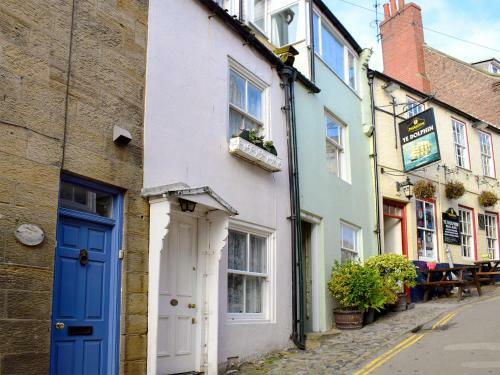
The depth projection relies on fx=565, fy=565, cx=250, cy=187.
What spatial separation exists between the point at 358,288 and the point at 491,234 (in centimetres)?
1049

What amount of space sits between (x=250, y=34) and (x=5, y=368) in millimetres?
7080

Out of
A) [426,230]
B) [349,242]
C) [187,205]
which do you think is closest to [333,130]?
[349,242]

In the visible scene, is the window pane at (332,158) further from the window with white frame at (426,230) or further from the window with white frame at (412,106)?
the window with white frame at (412,106)

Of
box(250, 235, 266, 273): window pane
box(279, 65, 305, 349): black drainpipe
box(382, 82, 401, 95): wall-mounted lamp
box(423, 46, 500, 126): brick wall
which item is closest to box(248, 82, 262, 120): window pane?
box(279, 65, 305, 349): black drainpipe

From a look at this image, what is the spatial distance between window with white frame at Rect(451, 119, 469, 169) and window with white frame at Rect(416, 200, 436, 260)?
Result: 2.85m

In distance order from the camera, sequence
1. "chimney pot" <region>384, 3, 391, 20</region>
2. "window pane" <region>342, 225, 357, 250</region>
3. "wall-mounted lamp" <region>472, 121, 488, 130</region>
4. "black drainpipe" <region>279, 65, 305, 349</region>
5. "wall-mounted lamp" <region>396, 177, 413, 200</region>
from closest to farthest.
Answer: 1. "black drainpipe" <region>279, 65, 305, 349</region>
2. "window pane" <region>342, 225, 357, 250</region>
3. "wall-mounted lamp" <region>396, 177, 413, 200</region>
4. "wall-mounted lamp" <region>472, 121, 488, 130</region>
5. "chimney pot" <region>384, 3, 391, 20</region>

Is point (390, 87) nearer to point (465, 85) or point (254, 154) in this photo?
point (254, 154)

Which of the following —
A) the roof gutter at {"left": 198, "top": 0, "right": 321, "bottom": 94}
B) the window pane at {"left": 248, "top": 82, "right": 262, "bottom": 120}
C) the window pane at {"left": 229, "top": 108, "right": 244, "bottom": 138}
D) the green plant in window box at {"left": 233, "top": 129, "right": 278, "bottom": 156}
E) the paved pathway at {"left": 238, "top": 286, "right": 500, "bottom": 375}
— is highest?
the roof gutter at {"left": 198, "top": 0, "right": 321, "bottom": 94}

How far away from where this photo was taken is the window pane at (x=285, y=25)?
1326 cm

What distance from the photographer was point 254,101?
1077 centimetres

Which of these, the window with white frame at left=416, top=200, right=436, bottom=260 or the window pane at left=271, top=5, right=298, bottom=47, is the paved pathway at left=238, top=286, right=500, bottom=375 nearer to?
the window with white frame at left=416, top=200, right=436, bottom=260

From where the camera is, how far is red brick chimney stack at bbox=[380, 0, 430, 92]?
72.9 ft

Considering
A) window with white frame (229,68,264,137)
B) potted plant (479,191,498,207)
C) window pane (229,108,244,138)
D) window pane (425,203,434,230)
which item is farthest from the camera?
potted plant (479,191,498,207)

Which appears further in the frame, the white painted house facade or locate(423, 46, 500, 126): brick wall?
locate(423, 46, 500, 126): brick wall
